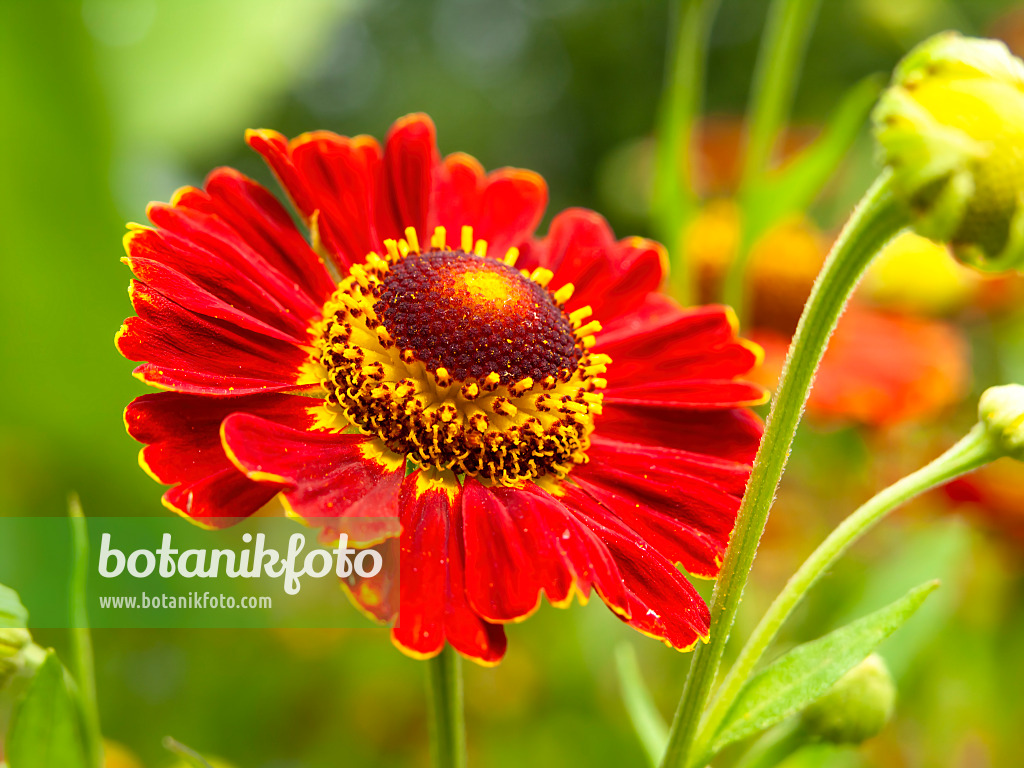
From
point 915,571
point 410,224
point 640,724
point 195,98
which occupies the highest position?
point 195,98

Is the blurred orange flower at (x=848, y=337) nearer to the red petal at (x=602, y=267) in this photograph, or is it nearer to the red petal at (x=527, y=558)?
the red petal at (x=602, y=267)

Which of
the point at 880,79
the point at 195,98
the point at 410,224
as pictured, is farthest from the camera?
the point at 195,98

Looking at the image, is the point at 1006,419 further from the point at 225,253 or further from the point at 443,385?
the point at 225,253

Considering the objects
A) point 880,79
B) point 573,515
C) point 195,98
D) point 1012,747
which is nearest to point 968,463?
point 573,515

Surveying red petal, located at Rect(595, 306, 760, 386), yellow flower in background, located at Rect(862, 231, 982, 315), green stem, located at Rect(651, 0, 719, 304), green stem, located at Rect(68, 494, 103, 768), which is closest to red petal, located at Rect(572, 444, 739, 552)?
red petal, located at Rect(595, 306, 760, 386)

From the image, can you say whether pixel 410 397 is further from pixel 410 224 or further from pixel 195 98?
pixel 195 98

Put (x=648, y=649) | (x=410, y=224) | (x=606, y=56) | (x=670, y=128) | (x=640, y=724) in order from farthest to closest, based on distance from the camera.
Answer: (x=606, y=56) < (x=648, y=649) < (x=670, y=128) < (x=410, y=224) < (x=640, y=724)

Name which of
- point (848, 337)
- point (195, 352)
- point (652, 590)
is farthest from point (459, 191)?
point (848, 337)

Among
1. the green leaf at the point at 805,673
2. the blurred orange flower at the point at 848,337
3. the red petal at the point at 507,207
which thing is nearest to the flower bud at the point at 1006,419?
the green leaf at the point at 805,673
